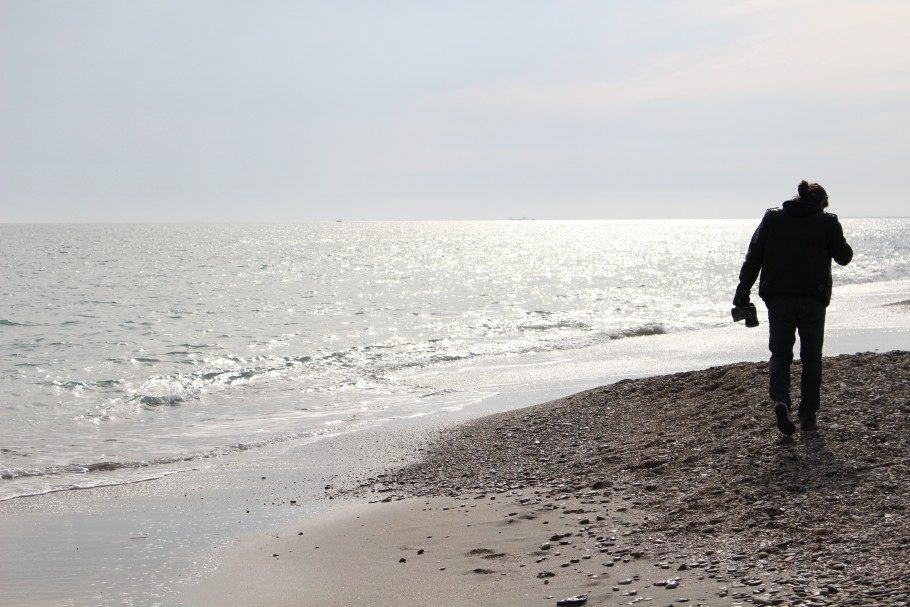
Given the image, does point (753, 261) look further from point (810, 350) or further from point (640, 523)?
point (640, 523)

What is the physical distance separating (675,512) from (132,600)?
12.3ft

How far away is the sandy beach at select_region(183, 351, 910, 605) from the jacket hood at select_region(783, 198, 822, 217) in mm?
1820

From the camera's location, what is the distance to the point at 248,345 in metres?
25.1

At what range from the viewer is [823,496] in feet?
19.1

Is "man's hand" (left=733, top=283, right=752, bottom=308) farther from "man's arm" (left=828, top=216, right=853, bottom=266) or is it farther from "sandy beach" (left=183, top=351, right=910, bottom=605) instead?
"sandy beach" (left=183, top=351, right=910, bottom=605)

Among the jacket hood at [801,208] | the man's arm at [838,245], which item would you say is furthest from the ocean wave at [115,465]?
the man's arm at [838,245]

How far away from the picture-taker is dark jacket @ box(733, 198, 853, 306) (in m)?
7.09

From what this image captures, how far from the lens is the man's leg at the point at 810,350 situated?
715cm

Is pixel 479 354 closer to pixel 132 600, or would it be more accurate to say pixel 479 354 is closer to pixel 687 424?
pixel 687 424

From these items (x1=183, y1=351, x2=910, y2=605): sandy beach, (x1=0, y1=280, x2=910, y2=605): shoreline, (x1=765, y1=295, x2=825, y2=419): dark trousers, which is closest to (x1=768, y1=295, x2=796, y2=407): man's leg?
(x1=765, y1=295, x2=825, y2=419): dark trousers

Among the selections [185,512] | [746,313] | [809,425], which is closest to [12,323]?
[185,512]

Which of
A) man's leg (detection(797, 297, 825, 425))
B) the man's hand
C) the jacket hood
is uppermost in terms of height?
the jacket hood

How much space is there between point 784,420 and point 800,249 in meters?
1.43

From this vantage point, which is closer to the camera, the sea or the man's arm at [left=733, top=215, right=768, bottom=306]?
the man's arm at [left=733, top=215, right=768, bottom=306]
